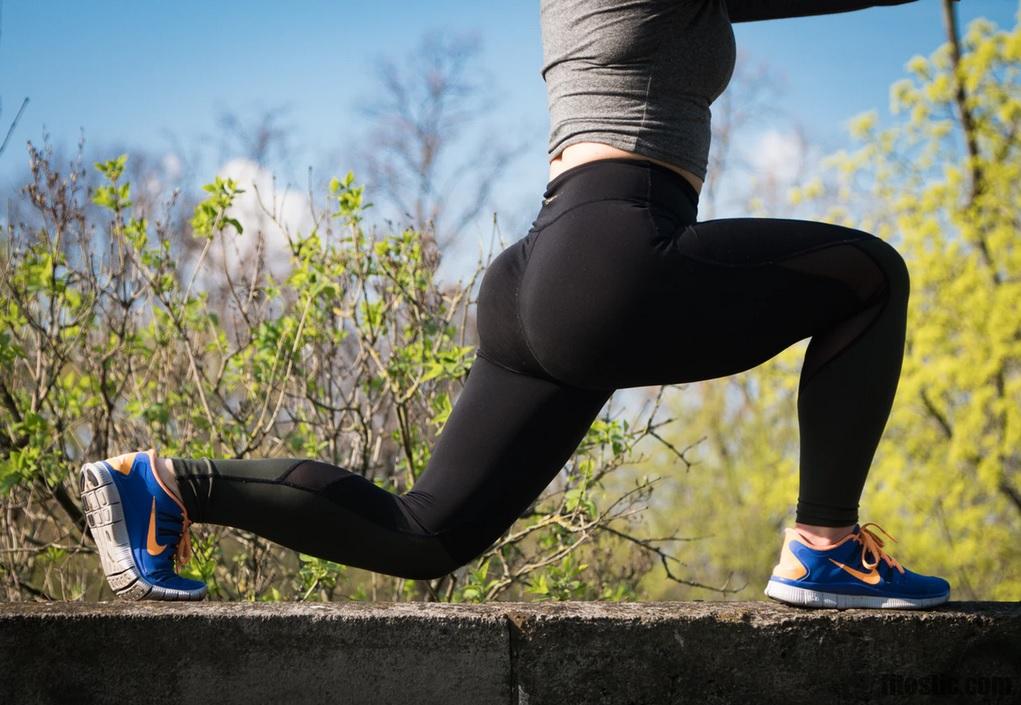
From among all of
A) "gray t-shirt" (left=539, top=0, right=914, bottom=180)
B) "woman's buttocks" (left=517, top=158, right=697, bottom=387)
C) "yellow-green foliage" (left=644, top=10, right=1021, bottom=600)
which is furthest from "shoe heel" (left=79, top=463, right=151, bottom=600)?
"yellow-green foliage" (left=644, top=10, right=1021, bottom=600)

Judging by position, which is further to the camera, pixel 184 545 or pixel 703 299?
pixel 184 545

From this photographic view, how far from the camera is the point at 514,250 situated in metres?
2.02

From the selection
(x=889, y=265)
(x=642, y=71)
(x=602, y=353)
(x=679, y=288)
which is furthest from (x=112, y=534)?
(x=889, y=265)

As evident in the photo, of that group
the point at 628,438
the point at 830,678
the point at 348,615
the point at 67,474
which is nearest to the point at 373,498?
the point at 348,615

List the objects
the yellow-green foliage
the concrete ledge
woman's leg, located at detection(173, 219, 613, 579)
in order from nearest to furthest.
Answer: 1. the concrete ledge
2. woman's leg, located at detection(173, 219, 613, 579)
3. the yellow-green foliage

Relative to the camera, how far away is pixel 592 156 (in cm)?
190

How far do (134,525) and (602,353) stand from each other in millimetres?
856

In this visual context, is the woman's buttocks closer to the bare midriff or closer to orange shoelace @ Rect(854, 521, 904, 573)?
the bare midriff

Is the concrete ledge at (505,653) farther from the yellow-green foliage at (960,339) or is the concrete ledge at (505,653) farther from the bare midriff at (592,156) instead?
the yellow-green foliage at (960,339)

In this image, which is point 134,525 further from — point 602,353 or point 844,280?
point 844,280

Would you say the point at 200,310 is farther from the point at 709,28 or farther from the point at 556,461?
the point at 709,28

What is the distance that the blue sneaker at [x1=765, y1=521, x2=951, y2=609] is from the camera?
203 centimetres

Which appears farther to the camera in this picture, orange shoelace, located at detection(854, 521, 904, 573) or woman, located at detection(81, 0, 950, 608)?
orange shoelace, located at detection(854, 521, 904, 573)

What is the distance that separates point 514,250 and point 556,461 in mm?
411
